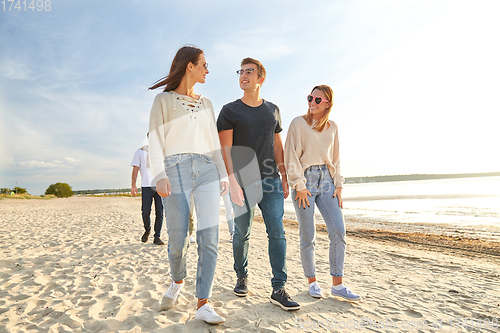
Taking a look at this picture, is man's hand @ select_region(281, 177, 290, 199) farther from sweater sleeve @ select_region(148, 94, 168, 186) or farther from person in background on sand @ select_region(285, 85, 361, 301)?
sweater sleeve @ select_region(148, 94, 168, 186)

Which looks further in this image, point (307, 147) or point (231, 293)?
point (231, 293)

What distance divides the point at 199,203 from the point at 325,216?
4.73 feet

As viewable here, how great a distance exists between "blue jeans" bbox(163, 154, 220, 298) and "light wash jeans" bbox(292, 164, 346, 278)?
102cm

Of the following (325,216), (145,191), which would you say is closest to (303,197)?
(325,216)

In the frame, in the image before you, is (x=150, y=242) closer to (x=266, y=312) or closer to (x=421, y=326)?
(x=266, y=312)

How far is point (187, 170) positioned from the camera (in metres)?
2.31

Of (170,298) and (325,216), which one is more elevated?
(325,216)

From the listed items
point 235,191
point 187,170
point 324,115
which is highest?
point 324,115

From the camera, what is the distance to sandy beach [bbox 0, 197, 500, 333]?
8.13 ft

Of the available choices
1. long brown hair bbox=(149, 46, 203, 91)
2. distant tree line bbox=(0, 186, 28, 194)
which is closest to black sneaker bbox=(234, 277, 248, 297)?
long brown hair bbox=(149, 46, 203, 91)

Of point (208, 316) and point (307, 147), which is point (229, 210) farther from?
point (208, 316)

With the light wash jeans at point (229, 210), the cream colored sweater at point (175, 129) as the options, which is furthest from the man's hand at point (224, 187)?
the light wash jeans at point (229, 210)

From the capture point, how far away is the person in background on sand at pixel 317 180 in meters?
2.92

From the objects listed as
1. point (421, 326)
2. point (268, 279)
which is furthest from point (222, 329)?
point (421, 326)
